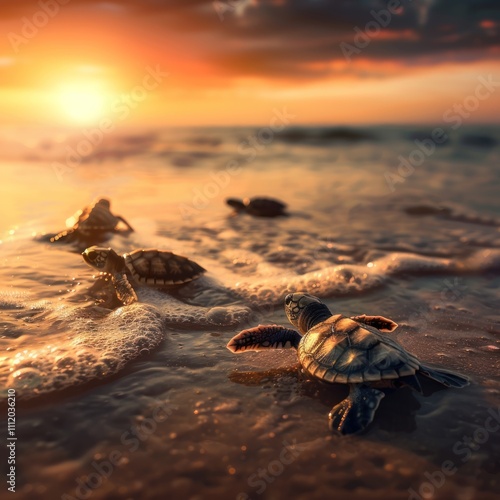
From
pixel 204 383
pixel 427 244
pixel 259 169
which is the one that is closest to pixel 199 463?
pixel 204 383

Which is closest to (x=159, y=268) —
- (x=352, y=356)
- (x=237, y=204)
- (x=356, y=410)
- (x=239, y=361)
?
(x=239, y=361)

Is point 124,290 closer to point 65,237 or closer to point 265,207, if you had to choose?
point 65,237

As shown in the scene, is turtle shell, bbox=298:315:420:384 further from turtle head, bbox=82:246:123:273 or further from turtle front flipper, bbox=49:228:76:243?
turtle front flipper, bbox=49:228:76:243

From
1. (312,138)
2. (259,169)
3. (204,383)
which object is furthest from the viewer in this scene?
(312,138)

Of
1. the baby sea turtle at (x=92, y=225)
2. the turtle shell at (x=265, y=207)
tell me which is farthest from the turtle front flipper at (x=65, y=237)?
the turtle shell at (x=265, y=207)

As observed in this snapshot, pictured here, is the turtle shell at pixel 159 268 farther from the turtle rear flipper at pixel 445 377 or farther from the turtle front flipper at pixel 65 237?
the turtle rear flipper at pixel 445 377

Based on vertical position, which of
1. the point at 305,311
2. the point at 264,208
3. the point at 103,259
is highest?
the point at 103,259

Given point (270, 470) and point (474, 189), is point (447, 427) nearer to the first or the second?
point (270, 470)
